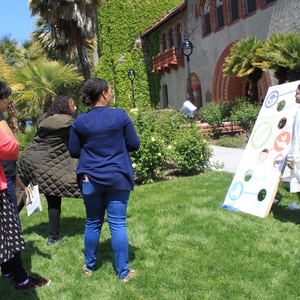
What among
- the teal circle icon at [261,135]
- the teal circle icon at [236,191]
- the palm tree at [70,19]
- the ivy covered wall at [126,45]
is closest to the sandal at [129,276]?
the teal circle icon at [236,191]

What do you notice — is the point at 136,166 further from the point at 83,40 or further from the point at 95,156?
the point at 83,40

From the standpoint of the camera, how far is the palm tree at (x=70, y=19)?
17.8 meters

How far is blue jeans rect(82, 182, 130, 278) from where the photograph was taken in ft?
10.8

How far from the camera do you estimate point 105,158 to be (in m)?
3.23

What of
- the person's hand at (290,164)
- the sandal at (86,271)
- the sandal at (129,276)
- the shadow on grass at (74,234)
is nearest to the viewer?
the sandal at (129,276)

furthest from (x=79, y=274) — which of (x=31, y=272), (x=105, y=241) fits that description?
(x=105, y=241)

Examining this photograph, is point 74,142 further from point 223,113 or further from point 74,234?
point 223,113

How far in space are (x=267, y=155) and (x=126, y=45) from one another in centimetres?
2466

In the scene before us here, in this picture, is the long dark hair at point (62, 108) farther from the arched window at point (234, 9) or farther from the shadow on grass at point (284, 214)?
the arched window at point (234, 9)

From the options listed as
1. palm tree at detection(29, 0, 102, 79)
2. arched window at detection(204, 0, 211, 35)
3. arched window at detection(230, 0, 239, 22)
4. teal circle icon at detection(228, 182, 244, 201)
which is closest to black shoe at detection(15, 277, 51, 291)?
teal circle icon at detection(228, 182, 244, 201)

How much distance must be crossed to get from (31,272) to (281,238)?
8.79 feet

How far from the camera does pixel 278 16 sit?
1641cm

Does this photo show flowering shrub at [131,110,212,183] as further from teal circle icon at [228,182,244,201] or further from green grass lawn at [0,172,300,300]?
teal circle icon at [228,182,244,201]

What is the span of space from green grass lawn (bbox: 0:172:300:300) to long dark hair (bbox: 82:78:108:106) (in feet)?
5.41
